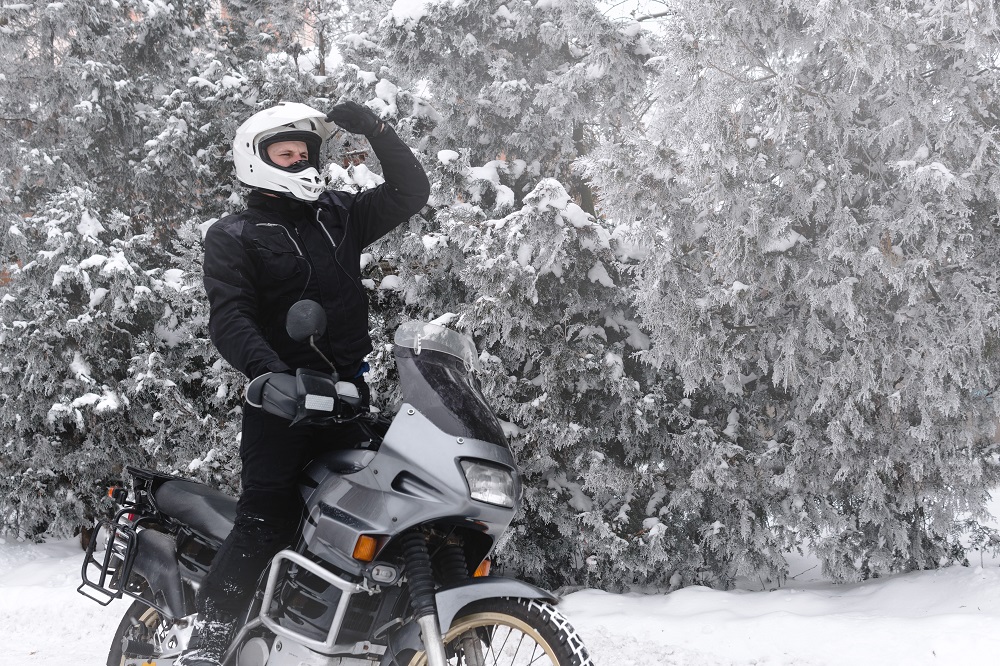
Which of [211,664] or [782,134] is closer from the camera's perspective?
[211,664]

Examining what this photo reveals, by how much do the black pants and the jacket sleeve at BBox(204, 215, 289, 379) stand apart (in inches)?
10.3

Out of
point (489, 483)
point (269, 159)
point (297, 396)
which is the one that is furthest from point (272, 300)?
point (489, 483)

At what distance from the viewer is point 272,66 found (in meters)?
6.33

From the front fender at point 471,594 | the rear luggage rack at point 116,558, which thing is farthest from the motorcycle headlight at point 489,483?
the rear luggage rack at point 116,558

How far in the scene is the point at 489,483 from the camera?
2.47m

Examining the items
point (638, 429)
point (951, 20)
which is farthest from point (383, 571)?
point (951, 20)

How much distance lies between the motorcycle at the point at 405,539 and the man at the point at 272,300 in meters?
0.09

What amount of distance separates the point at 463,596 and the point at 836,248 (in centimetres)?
293

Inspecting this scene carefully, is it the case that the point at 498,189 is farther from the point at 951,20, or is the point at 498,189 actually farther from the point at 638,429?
the point at 951,20

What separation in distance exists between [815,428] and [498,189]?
7.93 feet

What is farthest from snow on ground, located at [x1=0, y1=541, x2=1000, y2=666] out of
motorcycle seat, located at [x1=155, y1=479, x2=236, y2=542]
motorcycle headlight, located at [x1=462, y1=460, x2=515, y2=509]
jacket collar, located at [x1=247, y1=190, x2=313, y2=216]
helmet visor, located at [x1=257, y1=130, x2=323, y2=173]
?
helmet visor, located at [x1=257, y1=130, x2=323, y2=173]

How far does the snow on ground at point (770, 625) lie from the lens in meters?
3.77

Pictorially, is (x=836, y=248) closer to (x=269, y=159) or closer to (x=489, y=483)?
(x=489, y=483)

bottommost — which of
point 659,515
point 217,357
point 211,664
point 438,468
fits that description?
point 659,515
